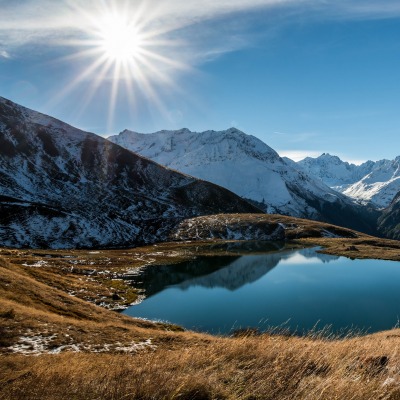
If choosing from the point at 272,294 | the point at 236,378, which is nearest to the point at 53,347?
the point at 236,378

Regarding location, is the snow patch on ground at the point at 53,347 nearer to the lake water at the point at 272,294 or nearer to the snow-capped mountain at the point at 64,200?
the lake water at the point at 272,294

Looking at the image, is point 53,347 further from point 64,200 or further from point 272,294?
point 64,200

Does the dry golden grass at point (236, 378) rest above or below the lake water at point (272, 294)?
above

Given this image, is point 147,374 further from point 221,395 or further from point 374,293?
point 374,293

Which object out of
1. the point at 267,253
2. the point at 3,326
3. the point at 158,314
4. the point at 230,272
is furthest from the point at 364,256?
the point at 3,326

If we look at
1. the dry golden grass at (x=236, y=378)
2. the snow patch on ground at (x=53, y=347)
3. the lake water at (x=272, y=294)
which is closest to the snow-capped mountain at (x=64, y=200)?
the lake water at (x=272, y=294)

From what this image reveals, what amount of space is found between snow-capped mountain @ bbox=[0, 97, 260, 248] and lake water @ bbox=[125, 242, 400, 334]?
161ft

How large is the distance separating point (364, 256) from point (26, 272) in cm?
10397

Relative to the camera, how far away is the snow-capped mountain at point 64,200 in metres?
124

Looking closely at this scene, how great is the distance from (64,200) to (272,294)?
376 feet

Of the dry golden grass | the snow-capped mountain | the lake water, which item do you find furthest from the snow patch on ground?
the snow-capped mountain

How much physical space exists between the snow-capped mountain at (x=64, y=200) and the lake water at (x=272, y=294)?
1937 inches

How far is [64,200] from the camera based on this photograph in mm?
154625

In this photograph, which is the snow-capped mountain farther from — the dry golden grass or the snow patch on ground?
the dry golden grass
